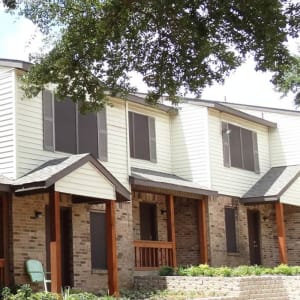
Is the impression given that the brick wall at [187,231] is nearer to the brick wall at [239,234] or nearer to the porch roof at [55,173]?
the brick wall at [239,234]

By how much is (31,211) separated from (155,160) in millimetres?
6908

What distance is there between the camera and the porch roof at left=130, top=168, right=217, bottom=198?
68.4 feet

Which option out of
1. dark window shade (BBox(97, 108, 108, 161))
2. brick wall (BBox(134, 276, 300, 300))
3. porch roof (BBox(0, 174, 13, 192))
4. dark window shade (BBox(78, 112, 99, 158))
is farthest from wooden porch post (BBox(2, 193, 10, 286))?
brick wall (BBox(134, 276, 300, 300))

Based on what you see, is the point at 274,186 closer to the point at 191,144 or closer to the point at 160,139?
the point at 191,144

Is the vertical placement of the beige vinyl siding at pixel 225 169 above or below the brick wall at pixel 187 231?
above

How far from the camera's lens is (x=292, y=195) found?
25.9 m

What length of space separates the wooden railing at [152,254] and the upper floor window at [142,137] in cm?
291

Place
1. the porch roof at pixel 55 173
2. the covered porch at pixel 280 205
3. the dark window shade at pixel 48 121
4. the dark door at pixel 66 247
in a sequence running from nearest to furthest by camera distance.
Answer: the porch roof at pixel 55 173 < the dark window shade at pixel 48 121 < the dark door at pixel 66 247 < the covered porch at pixel 280 205

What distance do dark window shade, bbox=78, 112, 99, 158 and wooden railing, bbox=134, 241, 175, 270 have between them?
10.6 ft

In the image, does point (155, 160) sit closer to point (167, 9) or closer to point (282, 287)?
point (282, 287)

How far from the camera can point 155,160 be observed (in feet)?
77.0

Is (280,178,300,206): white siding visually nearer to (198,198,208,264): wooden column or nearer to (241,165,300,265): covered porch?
(241,165,300,265): covered porch

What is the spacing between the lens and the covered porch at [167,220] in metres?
21.3

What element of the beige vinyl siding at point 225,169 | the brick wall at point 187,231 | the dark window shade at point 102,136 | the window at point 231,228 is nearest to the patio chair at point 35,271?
the dark window shade at point 102,136
